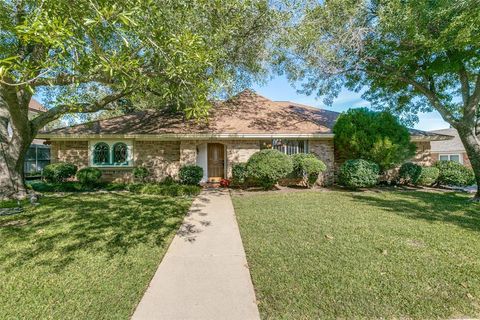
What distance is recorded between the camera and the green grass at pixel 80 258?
2.80m

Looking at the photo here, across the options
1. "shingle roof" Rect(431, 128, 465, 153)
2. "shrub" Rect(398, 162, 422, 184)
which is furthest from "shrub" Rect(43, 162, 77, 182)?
"shingle roof" Rect(431, 128, 465, 153)

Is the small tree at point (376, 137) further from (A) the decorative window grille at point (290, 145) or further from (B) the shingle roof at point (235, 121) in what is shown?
(A) the decorative window grille at point (290, 145)

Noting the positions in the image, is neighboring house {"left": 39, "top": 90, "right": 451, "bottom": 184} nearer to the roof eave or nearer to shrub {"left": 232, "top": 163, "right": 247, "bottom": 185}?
the roof eave

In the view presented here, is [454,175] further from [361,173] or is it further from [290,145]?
[290,145]

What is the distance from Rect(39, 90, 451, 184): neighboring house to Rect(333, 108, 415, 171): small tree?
43.3 inches

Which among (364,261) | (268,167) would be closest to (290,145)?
(268,167)

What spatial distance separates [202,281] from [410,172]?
12.4 meters

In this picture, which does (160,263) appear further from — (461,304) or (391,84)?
(391,84)

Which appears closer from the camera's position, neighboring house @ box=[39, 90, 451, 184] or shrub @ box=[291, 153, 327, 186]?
shrub @ box=[291, 153, 327, 186]

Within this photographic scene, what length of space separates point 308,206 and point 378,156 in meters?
5.26

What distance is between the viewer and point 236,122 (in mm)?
13328

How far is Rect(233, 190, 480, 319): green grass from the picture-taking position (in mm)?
2805

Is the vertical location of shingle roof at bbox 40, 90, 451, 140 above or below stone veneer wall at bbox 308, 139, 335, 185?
above

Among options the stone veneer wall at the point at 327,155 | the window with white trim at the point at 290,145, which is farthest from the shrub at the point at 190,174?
the stone veneer wall at the point at 327,155
